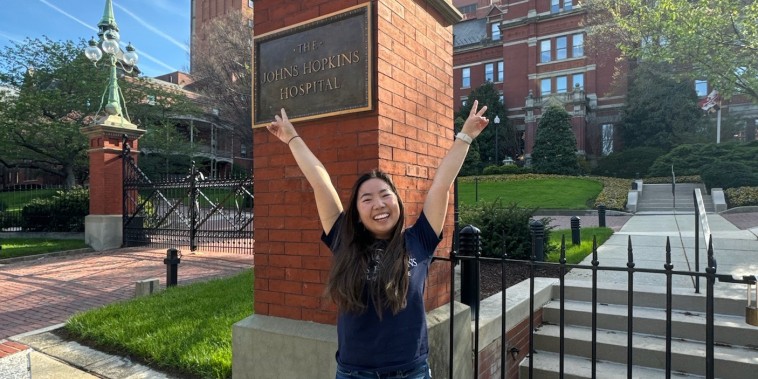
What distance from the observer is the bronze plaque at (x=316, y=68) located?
2.65 m

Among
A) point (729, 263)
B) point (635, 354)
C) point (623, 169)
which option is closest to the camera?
point (635, 354)

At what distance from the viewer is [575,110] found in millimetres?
36625

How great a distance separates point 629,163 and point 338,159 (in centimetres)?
3439

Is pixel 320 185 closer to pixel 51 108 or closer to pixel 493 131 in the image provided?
pixel 51 108

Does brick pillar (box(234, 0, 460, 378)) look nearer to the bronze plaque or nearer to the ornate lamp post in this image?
the bronze plaque

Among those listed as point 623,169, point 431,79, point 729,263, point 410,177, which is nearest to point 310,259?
point 410,177

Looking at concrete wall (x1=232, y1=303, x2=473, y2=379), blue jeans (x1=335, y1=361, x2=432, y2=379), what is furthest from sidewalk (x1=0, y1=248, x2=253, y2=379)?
blue jeans (x1=335, y1=361, x2=432, y2=379)

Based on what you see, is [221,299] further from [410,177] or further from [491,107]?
[491,107]

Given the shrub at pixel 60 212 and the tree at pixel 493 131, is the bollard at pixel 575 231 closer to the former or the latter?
the shrub at pixel 60 212

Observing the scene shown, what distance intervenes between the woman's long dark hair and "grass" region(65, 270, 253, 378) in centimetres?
210

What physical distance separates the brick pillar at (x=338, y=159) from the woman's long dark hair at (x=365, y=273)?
0.58 metres

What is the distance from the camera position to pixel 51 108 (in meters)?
22.6

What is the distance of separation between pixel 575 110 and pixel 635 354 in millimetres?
36317

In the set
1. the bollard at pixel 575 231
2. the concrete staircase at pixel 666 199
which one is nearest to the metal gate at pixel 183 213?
the bollard at pixel 575 231
